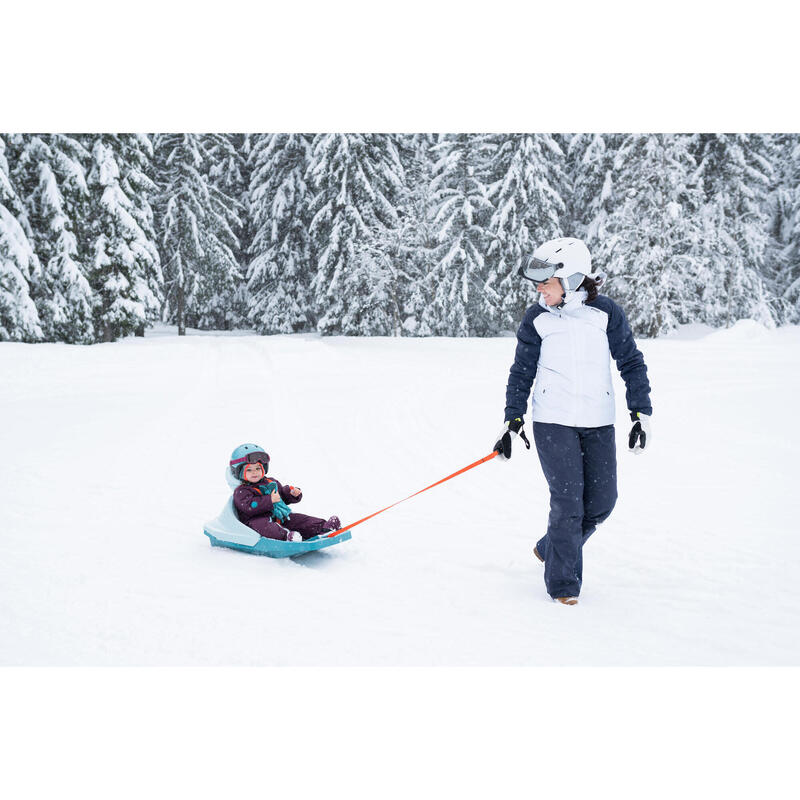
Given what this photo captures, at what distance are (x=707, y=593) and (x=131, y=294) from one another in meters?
14.2

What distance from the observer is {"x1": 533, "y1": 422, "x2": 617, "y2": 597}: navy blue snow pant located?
3.00 metres

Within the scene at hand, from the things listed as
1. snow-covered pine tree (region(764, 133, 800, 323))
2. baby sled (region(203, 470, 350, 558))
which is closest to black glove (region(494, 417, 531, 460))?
baby sled (region(203, 470, 350, 558))

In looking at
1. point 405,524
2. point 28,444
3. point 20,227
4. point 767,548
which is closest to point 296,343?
point 20,227

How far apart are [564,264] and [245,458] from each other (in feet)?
6.19

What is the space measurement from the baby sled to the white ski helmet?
5.21 ft

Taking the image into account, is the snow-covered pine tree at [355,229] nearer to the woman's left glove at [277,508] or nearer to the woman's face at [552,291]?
the woman's left glove at [277,508]

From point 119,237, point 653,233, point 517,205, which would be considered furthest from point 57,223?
point 653,233

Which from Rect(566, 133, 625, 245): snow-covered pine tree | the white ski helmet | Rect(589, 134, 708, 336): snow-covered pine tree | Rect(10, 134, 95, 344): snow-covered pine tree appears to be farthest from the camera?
Rect(10, 134, 95, 344): snow-covered pine tree

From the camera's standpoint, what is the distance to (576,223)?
41.3 ft

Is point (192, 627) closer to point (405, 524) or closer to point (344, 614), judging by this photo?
point (344, 614)

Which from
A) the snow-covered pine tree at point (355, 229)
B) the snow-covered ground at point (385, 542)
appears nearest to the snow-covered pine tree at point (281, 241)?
the snow-covered pine tree at point (355, 229)

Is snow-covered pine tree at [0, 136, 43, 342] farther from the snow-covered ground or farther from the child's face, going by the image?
the child's face

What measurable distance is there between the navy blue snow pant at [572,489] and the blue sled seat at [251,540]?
109 cm

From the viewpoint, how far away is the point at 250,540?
358 cm
